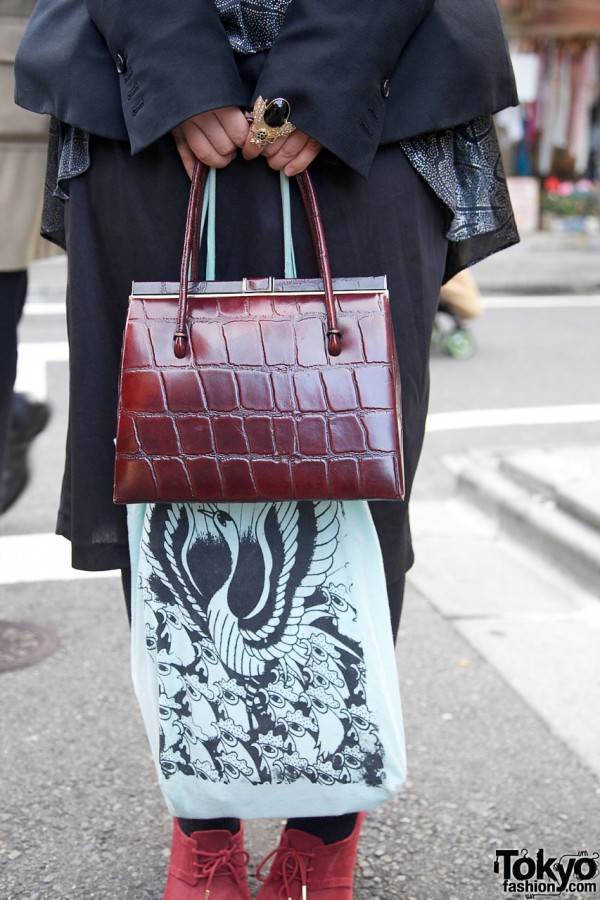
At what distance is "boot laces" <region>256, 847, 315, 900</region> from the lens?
1.56m

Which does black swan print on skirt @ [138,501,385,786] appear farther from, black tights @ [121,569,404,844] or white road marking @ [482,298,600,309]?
white road marking @ [482,298,600,309]

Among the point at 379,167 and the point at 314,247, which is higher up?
the point at 379,167

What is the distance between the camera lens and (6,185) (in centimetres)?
214

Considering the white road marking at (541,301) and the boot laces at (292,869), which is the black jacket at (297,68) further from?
the white road marking at (541,301)

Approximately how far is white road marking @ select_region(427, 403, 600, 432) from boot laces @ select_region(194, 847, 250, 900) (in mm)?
3301

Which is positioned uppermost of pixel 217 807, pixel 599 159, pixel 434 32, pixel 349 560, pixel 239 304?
pixel 599 159

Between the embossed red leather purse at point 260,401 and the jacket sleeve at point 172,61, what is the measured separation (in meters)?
0.18

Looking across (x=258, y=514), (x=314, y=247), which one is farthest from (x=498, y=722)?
(x=314, y=247)

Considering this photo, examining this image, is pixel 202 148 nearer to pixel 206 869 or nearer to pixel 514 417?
pixel 206 869

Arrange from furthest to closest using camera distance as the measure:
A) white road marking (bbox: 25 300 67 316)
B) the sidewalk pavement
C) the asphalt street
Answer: the sidewalk pavement → white road marking (bbox: 25 300 67 316) → the asphalt street

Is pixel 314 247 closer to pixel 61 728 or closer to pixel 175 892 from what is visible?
pixel 175 892

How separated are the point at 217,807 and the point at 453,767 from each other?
762 mm

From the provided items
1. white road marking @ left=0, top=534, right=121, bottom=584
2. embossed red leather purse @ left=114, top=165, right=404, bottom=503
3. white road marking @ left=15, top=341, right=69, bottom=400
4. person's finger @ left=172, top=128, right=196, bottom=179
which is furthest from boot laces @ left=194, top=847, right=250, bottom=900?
white road marking @ left=15, top=341, right=69, bottom=400

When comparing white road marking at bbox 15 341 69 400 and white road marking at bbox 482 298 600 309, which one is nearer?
white road marking at bbox 15 341 69 400
